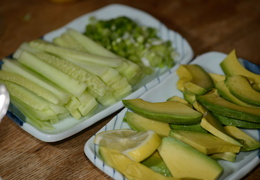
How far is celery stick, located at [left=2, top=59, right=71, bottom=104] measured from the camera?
6.71 feet

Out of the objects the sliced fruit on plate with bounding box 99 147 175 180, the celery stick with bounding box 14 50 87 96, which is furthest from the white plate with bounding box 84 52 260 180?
the celery stick with bounding box 14 50 87 96

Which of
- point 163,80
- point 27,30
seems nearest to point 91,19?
point 27,30

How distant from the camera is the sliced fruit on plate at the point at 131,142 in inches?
63.2

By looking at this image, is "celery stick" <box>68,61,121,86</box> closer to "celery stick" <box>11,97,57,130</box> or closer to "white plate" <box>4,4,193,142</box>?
"white plate" <box>4,4,193,142</box>

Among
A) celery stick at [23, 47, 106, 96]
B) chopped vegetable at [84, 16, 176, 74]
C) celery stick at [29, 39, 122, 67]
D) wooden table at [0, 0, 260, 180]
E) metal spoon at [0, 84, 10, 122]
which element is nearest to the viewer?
metal spoon at [0, 84, 10, 122]

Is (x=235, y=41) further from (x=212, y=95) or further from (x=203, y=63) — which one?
(x=212, y=95)

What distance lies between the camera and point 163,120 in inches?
69.5

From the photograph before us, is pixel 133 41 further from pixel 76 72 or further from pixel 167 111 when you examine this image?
pixel 167 111

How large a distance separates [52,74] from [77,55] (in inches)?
8.2

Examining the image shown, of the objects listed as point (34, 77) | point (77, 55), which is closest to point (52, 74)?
point (34, 77)

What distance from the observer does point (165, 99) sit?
2107 mm

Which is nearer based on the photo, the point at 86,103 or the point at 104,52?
the point at 86,103

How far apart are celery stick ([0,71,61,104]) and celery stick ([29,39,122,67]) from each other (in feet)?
0.95

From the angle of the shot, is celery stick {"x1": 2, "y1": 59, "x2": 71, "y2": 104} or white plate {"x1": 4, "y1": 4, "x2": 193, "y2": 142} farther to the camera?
celery stick {"x1": 2, "y1": 59, "x2": 71, "y2": 104}
